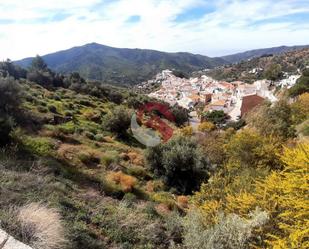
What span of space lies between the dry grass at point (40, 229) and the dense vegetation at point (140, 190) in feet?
0.06

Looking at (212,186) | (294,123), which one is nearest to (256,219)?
(212,186)

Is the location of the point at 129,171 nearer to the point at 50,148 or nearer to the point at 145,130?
the point at 50,148

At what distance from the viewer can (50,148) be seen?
13930mm

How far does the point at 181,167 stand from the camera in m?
14.6

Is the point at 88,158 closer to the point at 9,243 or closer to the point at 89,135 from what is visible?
the point at 89,135

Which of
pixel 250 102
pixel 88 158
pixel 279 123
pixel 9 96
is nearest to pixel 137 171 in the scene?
pixel 88 158

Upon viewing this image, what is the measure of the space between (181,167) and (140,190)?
106 inches

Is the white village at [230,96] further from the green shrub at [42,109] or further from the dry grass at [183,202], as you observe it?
the dry grass at [183,202]

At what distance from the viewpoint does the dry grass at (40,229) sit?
5156 millimetres

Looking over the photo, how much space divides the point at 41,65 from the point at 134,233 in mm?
45432

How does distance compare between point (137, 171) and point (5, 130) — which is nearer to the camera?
point (5, 130)

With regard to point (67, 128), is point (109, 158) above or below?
below

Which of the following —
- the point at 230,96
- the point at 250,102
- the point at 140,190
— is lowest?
the point at 230,96

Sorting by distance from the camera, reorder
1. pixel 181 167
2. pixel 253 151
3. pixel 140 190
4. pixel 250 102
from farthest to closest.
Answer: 1. pixel 250 102
2. pixel 253 151
3. pixel 181 167
4. pixel 140 190
